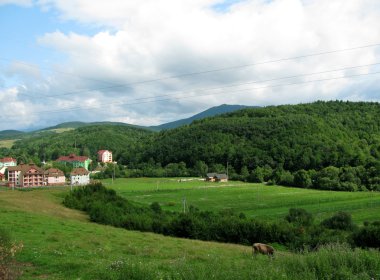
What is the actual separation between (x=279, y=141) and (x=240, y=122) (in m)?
31.8

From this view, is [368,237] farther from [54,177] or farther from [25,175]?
[54,177]

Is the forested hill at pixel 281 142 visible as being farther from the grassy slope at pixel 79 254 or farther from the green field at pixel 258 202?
the grassy slope at pixel 79 254

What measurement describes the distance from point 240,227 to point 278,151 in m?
118

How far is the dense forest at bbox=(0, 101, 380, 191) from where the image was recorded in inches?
5005

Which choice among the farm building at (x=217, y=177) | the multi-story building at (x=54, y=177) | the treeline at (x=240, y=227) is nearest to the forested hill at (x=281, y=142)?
the farm building at (x=217, y=177)

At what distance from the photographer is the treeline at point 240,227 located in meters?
37.4

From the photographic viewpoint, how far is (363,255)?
34.4 feet

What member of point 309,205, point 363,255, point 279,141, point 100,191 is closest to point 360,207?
point 309,205

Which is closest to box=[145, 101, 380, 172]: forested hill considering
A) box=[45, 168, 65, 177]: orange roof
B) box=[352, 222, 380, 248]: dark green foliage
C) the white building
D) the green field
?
the green field

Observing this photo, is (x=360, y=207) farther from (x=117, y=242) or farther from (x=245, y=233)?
(x=117, y=242)

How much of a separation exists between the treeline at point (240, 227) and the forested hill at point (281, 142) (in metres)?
97.2

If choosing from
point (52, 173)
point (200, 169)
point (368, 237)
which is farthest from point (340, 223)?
point (200, 169)

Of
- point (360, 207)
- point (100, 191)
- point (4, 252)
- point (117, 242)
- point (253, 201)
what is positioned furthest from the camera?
point (253, 201)

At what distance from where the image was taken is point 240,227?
137ft
